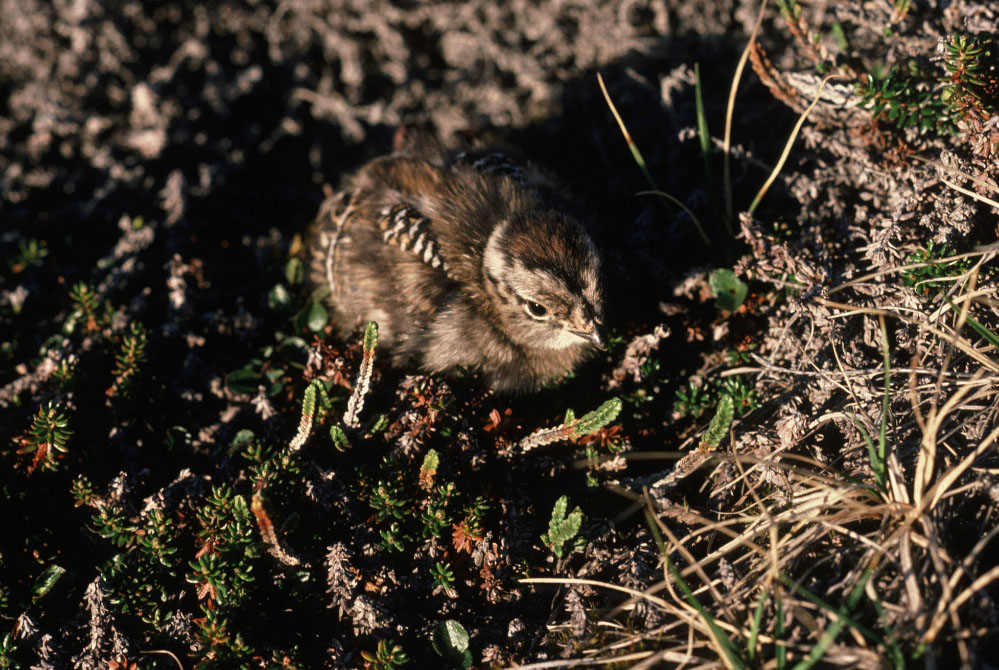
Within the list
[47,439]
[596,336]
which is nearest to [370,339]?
[596,336]

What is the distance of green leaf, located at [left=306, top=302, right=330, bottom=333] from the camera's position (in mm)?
4875

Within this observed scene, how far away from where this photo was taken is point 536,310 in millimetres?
4223

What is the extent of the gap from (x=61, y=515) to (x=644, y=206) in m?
4.13

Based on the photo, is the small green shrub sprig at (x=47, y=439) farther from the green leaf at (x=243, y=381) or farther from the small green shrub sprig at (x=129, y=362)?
the green leaf at (x=243, y=381)

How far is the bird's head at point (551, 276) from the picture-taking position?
403 cm

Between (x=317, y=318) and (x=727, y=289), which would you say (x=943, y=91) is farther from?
(x=317, y=318)

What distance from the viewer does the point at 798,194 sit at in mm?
4582

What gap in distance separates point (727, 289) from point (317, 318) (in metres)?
2.70

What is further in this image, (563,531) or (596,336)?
(596,336)

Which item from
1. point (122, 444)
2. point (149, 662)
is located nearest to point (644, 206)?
point (122, 444)

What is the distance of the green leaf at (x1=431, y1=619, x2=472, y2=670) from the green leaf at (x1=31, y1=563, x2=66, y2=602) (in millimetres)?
2094

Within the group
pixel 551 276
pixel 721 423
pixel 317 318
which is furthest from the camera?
pixel 317 318

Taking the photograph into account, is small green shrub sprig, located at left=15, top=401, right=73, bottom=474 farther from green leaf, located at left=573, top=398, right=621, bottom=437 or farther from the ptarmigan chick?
green leaf, located at left=573, top=398, right=621, bottom=437

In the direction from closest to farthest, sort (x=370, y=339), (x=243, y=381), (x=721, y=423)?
1. (x=721, y=423)
2. (x=370, y=339)
3. (x=243, y=381)
